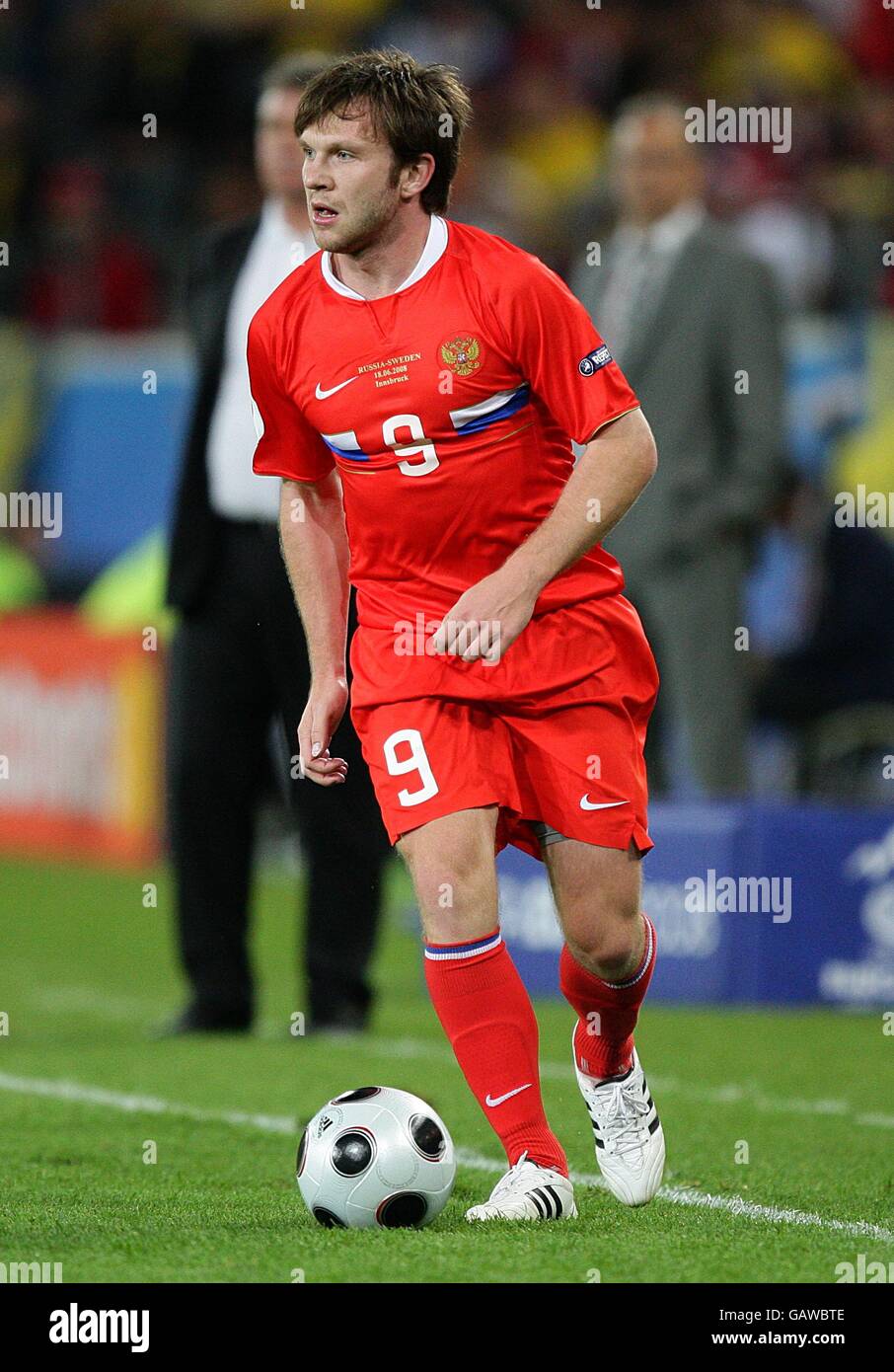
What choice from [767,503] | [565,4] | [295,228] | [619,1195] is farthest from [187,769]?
[565,4]

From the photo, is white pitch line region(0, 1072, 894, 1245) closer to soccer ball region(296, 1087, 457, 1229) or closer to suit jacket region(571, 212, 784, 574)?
soccer ball region(296, 1087, 457, 1229)

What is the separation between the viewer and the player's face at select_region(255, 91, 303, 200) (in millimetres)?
7207

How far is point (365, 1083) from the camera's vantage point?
6.59m

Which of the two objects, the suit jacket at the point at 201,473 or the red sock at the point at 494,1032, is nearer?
the red sock at the point at 494,1032

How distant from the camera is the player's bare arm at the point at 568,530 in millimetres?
4422

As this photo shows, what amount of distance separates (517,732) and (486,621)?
0.36 metres

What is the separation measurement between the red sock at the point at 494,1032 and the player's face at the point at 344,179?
1.39 meters

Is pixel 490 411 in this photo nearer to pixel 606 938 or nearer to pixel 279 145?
pixel 606 938

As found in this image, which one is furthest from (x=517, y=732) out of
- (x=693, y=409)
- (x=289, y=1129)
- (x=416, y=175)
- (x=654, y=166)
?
(x=654, y=166)

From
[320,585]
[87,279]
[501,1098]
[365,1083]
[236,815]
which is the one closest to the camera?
[501,1098]

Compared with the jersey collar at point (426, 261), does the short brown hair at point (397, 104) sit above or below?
above

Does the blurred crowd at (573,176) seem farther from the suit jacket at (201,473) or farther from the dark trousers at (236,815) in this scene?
the suit jacket at (201,473)

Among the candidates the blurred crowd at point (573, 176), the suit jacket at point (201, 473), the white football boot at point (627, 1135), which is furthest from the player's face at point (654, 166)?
the white football boot at point (627, 1135)

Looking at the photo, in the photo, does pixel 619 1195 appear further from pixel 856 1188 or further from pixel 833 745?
pixel 833 745
